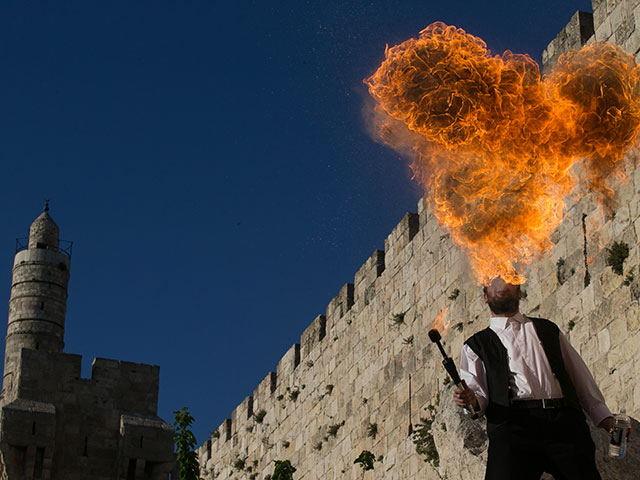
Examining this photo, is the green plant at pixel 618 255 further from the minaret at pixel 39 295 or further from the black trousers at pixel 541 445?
the minaret at pixel 39 295

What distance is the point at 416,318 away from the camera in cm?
1383

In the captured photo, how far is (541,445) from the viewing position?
560 centimetres

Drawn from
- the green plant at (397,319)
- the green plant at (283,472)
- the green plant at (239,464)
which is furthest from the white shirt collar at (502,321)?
the green plant at (239,464)

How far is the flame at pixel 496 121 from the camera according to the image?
848cm

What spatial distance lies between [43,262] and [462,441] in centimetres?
3089

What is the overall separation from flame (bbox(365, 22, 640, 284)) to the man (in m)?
1.84

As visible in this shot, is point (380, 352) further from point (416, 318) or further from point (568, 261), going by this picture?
point (568, 261)

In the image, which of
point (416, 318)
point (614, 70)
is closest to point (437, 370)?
point (416, 318)

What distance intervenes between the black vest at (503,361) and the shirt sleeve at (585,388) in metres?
0.07

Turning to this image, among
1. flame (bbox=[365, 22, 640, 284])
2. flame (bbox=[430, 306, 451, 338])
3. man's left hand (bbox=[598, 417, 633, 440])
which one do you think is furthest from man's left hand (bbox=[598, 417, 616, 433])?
flame (bbox=[430, 306, 451, 338])

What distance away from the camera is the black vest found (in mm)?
5730

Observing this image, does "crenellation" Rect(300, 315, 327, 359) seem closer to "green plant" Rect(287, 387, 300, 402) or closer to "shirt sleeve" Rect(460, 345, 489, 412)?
"green plant" Rect(287, 387, 300, 402)

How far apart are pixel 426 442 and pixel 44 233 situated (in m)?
26.0

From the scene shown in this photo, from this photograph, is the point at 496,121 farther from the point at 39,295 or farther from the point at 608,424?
the point at 39,295
